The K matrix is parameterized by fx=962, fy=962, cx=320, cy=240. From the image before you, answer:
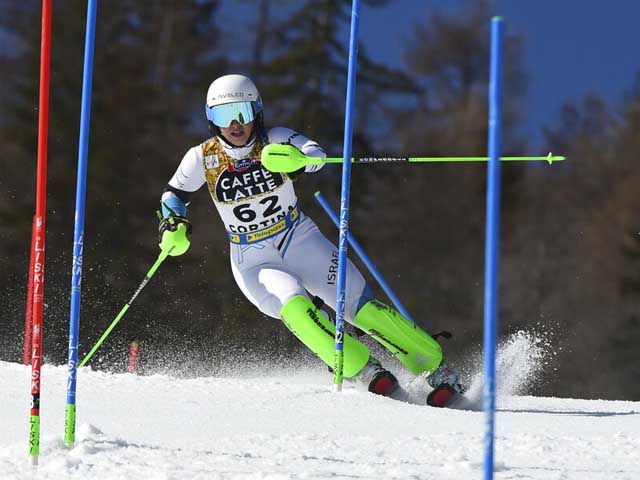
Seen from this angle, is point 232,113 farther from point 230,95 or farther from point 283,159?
point 283,159

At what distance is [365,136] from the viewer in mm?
18641

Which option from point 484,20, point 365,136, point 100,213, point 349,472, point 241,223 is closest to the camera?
point 349,472

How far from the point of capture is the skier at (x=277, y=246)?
4797 mm

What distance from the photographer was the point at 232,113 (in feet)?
15.8

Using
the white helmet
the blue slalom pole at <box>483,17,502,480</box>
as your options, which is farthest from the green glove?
the blue slalom pole at <box>483,17,502,480</box>

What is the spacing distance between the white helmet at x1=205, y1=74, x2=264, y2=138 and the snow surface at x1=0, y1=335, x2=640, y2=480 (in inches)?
52.4

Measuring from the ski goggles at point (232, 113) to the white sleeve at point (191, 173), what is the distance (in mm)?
250

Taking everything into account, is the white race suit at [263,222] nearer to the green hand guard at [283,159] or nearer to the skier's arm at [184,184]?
the skier's arm at [184,184]

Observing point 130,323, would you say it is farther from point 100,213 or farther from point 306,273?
point 306,273

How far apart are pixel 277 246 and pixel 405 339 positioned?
0.83 metres

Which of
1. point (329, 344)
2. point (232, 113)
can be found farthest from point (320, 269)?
point (232, 113)

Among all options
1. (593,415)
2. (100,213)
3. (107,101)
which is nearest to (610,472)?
(593,415)

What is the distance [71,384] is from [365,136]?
15.8 meters

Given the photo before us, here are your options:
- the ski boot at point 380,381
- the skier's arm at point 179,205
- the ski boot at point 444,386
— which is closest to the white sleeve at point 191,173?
the skier's arm at point 179,205
